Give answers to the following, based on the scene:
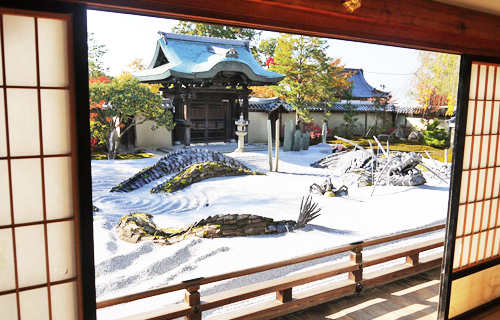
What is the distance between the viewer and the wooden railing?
7.16 ft

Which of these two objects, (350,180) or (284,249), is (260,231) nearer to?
(284,249)

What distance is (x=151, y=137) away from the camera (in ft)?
36.9

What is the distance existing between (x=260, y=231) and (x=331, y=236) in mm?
864

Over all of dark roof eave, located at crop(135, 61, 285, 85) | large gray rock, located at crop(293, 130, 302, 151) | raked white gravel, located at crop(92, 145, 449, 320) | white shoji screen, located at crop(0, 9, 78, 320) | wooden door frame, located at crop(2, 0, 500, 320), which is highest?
dark roof eave, located at crop(135, 61, 285, 85)

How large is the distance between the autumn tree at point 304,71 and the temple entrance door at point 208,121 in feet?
8.08

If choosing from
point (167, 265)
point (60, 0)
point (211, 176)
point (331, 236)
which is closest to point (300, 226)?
point (331, 236)

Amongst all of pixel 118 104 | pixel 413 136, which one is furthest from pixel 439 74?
pixel 118 104

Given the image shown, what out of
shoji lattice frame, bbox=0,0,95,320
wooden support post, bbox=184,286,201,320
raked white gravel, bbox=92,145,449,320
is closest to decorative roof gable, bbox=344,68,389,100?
raked white gravel, bbox=92,145,449,320

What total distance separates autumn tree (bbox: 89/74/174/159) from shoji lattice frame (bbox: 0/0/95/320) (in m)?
7.91

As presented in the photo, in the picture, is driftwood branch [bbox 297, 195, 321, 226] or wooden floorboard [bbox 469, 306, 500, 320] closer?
wooden floorboard [bbox 469, 306, 500, 320]

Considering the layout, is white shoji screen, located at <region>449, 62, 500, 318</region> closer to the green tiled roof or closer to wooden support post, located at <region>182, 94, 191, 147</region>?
the green tiled roof

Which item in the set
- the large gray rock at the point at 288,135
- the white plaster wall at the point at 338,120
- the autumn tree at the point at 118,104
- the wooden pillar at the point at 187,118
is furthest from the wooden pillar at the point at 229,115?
the white plaster wall at the point at 338,120

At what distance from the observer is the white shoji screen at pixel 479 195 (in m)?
2.46

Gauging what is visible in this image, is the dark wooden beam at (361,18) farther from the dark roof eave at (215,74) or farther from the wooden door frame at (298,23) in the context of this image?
the dark roof eave at (215,74)
